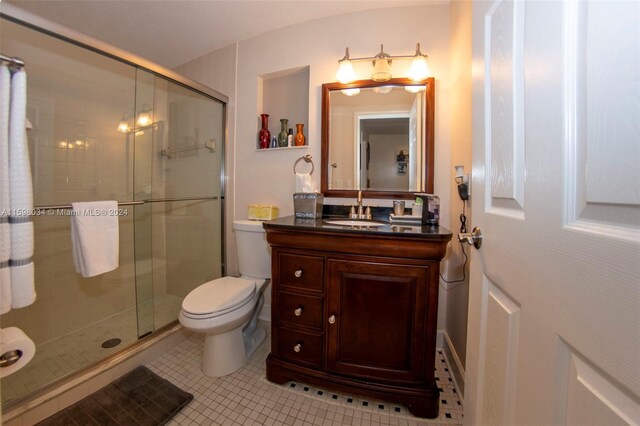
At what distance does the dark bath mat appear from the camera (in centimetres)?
107

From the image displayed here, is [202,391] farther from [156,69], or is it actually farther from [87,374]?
[156,69]

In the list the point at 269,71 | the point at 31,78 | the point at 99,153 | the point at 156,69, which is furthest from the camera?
the point at 269,71

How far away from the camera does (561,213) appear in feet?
1.24

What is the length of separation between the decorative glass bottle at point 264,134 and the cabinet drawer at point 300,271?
1.03 m

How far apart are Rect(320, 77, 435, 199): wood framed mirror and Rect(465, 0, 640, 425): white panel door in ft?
3.07

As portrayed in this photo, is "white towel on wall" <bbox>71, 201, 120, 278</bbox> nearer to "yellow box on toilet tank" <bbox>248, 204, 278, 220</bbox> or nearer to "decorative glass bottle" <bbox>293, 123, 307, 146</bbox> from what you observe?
"yellow box on toilet tank" <bbox>248, 204, 278, 220</bbox>

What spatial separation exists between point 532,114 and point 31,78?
2348mm

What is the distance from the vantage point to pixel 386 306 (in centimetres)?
109

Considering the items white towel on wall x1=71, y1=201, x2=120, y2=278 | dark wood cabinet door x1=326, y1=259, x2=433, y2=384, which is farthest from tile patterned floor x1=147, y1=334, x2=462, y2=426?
white towel on wall x1=71, y1=201, x2=120, y2=278

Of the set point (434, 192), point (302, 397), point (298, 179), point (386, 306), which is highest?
point (298, 179)

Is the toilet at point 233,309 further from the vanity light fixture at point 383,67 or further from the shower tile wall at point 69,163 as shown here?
the vanity light fixture at point 383,67

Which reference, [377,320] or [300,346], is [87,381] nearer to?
[300,346]

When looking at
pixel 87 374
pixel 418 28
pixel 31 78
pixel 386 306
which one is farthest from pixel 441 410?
pixel 31 78

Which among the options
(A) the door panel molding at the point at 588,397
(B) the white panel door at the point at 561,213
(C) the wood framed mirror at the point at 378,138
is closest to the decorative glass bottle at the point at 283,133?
(C) the wood framed mirror at the point at 378,138
